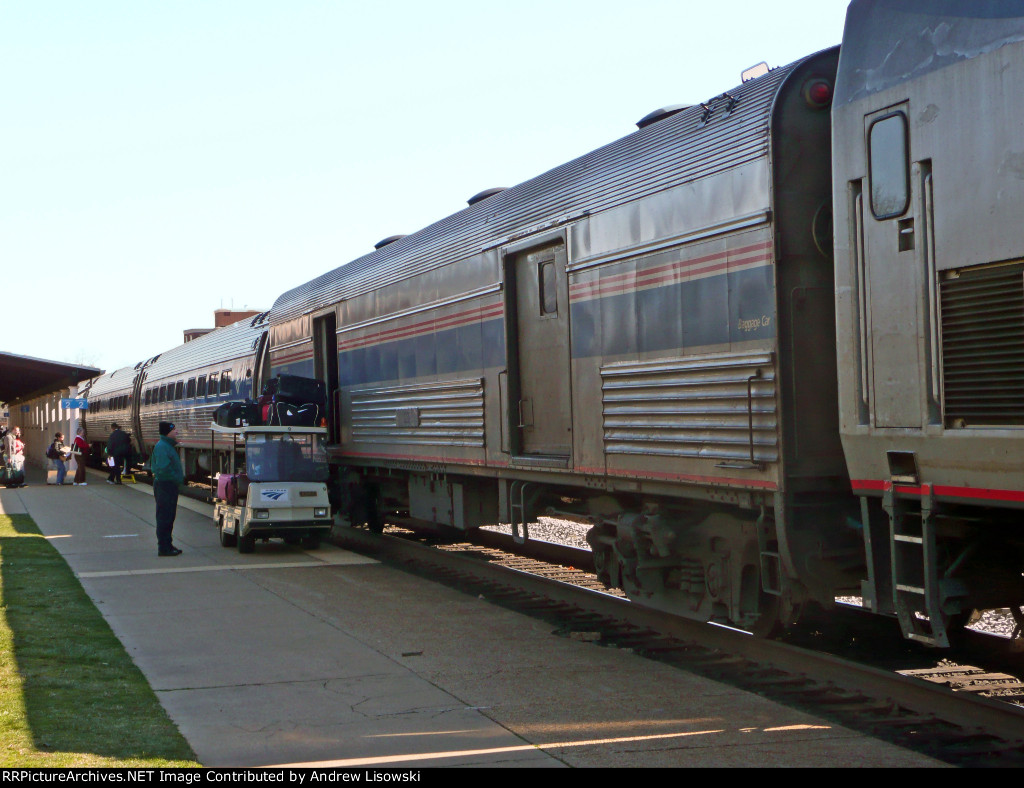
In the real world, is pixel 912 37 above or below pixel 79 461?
above

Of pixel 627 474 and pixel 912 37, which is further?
pixel 627 474

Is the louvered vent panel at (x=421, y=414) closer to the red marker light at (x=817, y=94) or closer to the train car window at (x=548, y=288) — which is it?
the train car window at (x=548, y=288)

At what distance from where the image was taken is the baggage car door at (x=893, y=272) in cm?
550

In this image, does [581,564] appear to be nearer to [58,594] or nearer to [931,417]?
[58,594]

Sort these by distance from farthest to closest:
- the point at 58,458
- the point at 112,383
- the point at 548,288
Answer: the point at 112,383
the point at 58,458
the point at 548,288

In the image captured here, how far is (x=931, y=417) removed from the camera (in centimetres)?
541

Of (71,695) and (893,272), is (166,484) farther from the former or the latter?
(893,272)

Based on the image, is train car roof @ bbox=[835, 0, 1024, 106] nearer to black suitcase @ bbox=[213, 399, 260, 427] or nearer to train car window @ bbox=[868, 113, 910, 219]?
train car window @ bbox=[868, 113, 910, 219]

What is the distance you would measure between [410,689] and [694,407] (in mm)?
2632

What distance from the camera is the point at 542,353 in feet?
31.9

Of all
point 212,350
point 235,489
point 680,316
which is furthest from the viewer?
point 212,350

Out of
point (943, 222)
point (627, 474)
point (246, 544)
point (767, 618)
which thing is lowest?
point (246, 544)

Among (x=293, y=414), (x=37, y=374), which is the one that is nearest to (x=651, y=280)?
(x=293, y=414)
